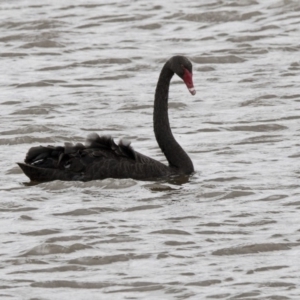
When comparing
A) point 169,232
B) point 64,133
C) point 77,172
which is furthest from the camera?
point 64,133

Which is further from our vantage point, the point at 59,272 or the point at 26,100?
the point at 26,100

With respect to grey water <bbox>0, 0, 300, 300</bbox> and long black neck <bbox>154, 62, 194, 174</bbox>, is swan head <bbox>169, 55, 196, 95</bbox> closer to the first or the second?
long black neck <bbox>154, 62, 194, 174</bbox>

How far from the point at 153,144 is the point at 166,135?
117 centimetres

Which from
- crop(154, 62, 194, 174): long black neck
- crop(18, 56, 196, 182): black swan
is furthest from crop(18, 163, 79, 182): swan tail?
crop(154, 62, 194, 174): long black neck

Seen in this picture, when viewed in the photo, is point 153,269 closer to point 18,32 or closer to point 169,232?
point 169,232

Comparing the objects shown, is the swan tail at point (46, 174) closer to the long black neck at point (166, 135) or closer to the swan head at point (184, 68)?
the long black neck at point (166, 135)

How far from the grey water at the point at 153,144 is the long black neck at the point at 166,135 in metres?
0.18

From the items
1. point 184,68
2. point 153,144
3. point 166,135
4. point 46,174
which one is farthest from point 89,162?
point 153,144

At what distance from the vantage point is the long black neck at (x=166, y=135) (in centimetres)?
1025

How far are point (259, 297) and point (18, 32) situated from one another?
10.2 m

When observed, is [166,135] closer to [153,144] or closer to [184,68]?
[184,68]

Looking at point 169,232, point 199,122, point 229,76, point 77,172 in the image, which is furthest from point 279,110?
point 169,232

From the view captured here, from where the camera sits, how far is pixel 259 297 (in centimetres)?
727

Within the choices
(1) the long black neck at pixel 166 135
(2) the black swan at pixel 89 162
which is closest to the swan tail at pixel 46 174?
(2) the black swan at pixel 89 162
